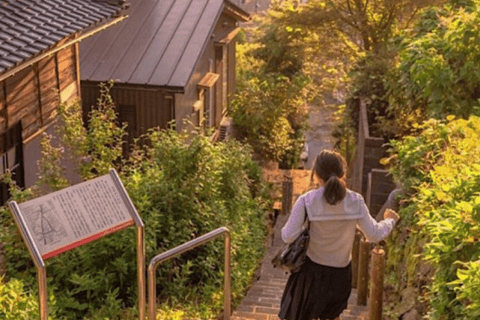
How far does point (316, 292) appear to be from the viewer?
5410mm

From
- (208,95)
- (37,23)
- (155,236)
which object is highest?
(37,23)

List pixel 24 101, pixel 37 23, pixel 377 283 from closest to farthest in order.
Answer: pixel 377 283 < pixel 37 23 < pixel 24 101

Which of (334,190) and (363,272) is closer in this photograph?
(334,190)

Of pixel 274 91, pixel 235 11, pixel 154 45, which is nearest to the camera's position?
pixel 154 45

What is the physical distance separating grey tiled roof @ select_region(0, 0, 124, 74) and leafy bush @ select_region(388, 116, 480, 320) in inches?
186

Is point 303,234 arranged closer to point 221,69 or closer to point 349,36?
point 221,69

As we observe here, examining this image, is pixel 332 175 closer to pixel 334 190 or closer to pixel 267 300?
pixel 334 190

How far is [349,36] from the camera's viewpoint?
73.5ft

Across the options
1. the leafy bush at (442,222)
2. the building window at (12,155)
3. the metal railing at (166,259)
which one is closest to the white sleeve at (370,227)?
the leafy bush at (442,222)

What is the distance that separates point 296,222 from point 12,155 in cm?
567

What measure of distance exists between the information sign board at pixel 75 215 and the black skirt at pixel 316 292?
155 cm

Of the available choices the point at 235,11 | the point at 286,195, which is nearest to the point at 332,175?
the point at 286,195

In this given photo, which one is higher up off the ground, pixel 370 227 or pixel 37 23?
pixel 37 23

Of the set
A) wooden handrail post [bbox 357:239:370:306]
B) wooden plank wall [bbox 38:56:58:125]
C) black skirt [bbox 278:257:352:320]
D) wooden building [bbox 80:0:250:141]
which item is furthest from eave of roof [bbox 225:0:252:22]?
black skirt [bbox 278:257:352:320]
